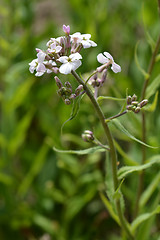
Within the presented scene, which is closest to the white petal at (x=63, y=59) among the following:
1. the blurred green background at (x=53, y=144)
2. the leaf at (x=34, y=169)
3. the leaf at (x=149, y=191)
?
the leaf at (x=149, y=191)

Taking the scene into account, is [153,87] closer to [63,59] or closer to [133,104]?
[133,104]

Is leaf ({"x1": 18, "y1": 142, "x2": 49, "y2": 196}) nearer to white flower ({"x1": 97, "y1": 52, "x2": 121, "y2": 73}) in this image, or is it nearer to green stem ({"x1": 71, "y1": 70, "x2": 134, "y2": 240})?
green stem ({"x1": 71, "y1": 70, "x2": 134, "y2": 240})

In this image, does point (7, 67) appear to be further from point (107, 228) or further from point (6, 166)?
point (107, 228)

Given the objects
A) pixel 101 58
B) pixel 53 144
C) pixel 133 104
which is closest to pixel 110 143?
pixel 133 104

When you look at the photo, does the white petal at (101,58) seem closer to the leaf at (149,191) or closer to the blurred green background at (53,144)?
the leaf at (149,191)

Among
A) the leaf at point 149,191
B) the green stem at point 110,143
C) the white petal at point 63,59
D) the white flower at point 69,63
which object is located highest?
the white petal at point 63,59

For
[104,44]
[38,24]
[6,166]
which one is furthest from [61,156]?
[38,24]
